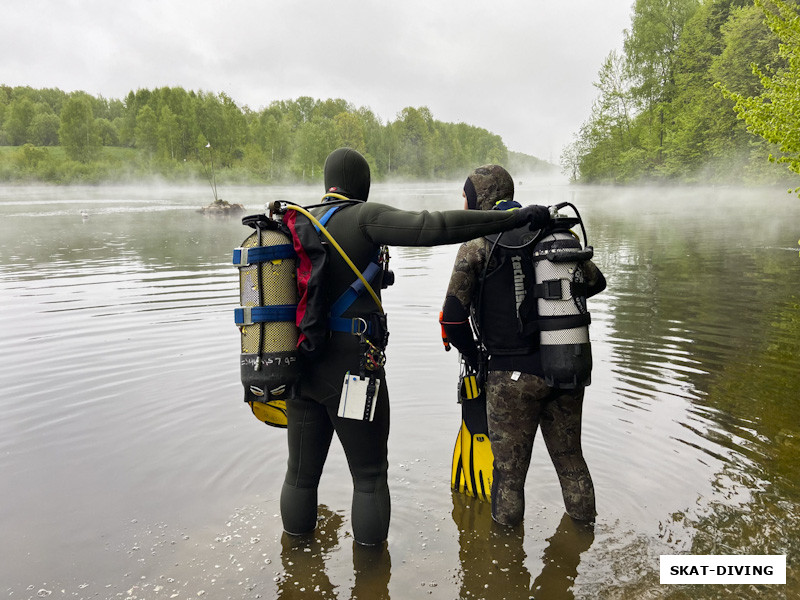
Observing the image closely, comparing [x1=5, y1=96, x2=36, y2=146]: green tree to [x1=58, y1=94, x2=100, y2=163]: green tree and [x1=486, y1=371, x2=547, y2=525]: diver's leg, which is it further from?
[x1=486, y1=371, x2=547, y2=525]: diver's leg

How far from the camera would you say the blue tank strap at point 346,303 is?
3154 millimetres

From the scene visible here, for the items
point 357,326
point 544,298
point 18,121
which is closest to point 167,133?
point 18,121

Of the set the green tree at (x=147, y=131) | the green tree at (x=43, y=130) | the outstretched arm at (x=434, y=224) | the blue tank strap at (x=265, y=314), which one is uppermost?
the green tree at (x=43, y=130)

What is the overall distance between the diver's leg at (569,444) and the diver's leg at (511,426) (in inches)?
3.9

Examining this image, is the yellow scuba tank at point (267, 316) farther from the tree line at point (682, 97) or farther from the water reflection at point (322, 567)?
the tree line at point (682, 97)

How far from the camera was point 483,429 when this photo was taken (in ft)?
13.1

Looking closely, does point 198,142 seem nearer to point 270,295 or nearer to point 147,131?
point 147,131

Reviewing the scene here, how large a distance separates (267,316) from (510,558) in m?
1.96

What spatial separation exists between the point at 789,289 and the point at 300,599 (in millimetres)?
11750

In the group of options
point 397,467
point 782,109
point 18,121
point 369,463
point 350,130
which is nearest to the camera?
point 369,463

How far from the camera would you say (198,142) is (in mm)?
100375

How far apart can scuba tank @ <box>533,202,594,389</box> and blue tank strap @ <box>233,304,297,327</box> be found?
51.4 inches

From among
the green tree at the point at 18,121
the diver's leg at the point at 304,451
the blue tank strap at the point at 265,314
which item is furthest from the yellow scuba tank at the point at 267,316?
the green tree at the point at 18,121

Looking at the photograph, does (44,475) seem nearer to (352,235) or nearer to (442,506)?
(442,506)
